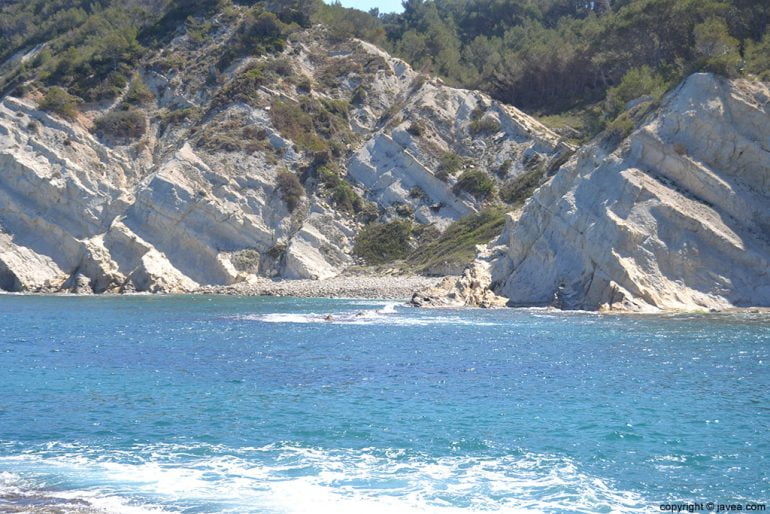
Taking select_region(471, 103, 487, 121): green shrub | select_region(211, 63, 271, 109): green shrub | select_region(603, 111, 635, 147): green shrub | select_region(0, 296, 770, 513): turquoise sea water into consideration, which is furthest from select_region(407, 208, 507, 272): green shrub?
select_region(0, 296, 770, 513): turquoise sea water

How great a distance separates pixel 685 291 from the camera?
35.8 m

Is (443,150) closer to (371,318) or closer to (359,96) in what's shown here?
(359,96)

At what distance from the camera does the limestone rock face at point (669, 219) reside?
117 ft

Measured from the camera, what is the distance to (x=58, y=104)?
62344 millimetres

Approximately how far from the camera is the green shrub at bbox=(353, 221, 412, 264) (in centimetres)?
5791

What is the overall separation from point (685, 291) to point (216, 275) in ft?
97.5

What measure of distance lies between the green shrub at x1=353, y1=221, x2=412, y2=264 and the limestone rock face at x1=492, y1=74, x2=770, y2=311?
16950 mm

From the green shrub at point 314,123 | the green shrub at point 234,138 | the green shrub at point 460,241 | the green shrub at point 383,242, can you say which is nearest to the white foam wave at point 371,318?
the green shrub at point 460,241

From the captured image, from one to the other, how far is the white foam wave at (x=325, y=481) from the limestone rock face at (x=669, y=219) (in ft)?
78.7

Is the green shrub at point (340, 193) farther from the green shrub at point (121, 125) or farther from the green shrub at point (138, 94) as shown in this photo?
the green shrub at point (138, 94)

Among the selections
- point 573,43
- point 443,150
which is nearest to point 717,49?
point 443,150

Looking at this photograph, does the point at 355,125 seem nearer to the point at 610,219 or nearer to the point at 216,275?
the point at 216,275

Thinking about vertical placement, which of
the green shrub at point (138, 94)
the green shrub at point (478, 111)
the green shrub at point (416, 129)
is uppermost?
the green shrub at point (138, 94)

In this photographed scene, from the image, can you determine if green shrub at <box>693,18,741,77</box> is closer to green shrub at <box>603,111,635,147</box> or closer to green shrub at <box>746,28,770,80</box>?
green shrub at <box>746,28,770,80</box>
